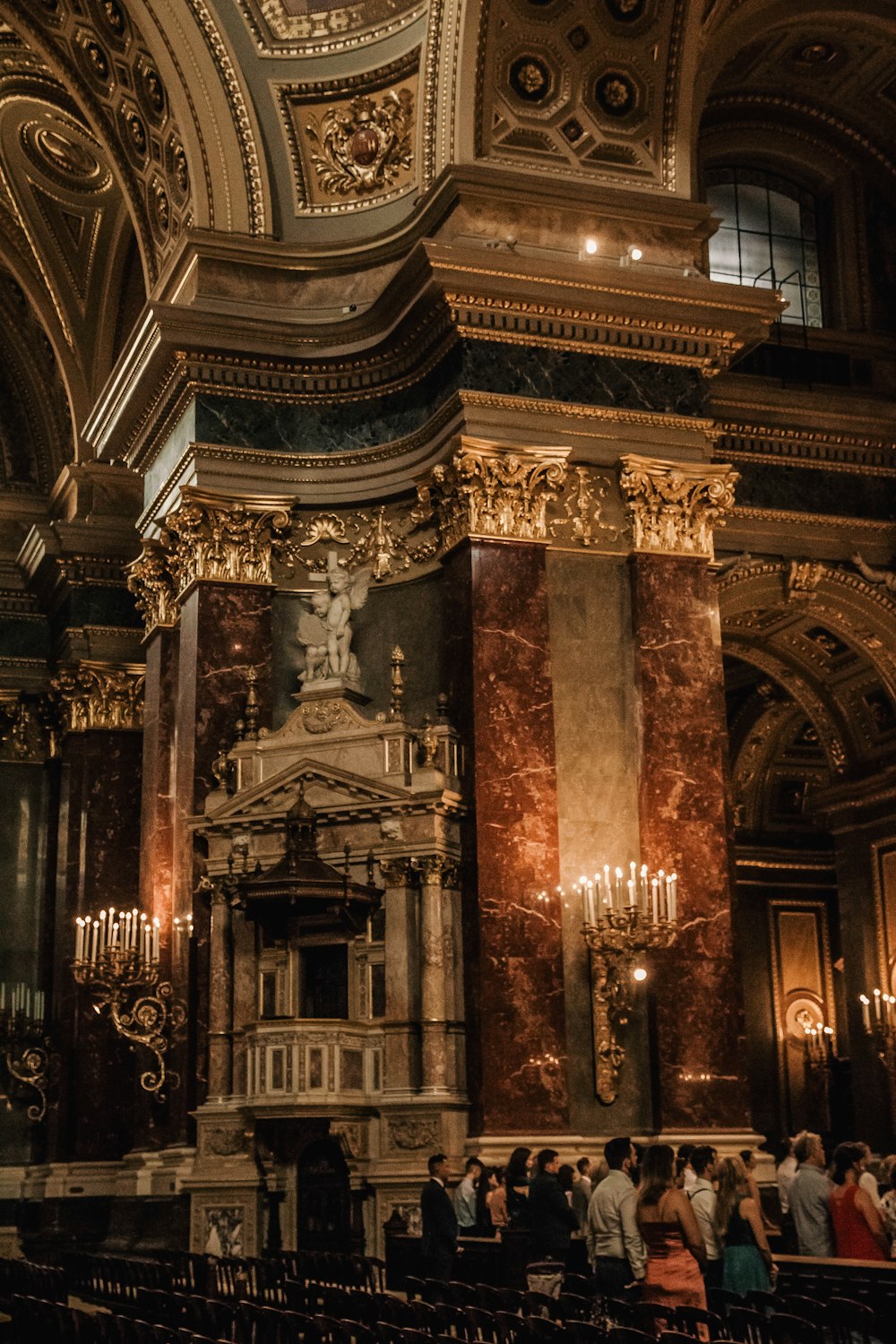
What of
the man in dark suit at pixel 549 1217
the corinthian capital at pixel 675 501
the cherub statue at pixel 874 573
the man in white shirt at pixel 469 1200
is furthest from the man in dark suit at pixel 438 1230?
the cherub statue at pixel 874 573

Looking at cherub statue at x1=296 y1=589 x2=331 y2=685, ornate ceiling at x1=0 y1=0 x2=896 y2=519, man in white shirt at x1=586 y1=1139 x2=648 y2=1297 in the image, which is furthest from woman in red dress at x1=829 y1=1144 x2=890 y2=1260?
ornate ceiling at x1=0 y1=0 x2=896 y2=519

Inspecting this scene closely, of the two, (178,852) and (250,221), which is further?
(250,221)

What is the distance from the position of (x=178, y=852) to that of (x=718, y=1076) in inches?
219

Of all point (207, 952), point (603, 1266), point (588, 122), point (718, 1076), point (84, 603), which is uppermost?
point (588, 122)

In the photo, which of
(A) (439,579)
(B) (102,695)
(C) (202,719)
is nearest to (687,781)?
(A) (439,579)

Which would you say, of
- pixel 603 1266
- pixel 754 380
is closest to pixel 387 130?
pixel 754 380

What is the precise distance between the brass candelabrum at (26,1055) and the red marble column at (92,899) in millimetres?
310

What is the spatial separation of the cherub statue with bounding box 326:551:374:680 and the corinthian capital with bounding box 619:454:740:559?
9.27 feet

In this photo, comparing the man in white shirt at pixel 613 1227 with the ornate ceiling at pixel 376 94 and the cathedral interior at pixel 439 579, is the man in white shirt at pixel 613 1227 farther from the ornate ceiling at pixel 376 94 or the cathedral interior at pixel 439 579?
the ornate ceiling at pixel 376 94

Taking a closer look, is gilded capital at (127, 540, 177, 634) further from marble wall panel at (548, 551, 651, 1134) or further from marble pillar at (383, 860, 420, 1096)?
marble pillar at (383, 860, 420, 1096)

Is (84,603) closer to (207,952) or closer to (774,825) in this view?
(207,952)

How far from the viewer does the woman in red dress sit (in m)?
10.8

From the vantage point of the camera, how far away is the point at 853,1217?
1088 centimetres

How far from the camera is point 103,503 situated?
24703 mm
